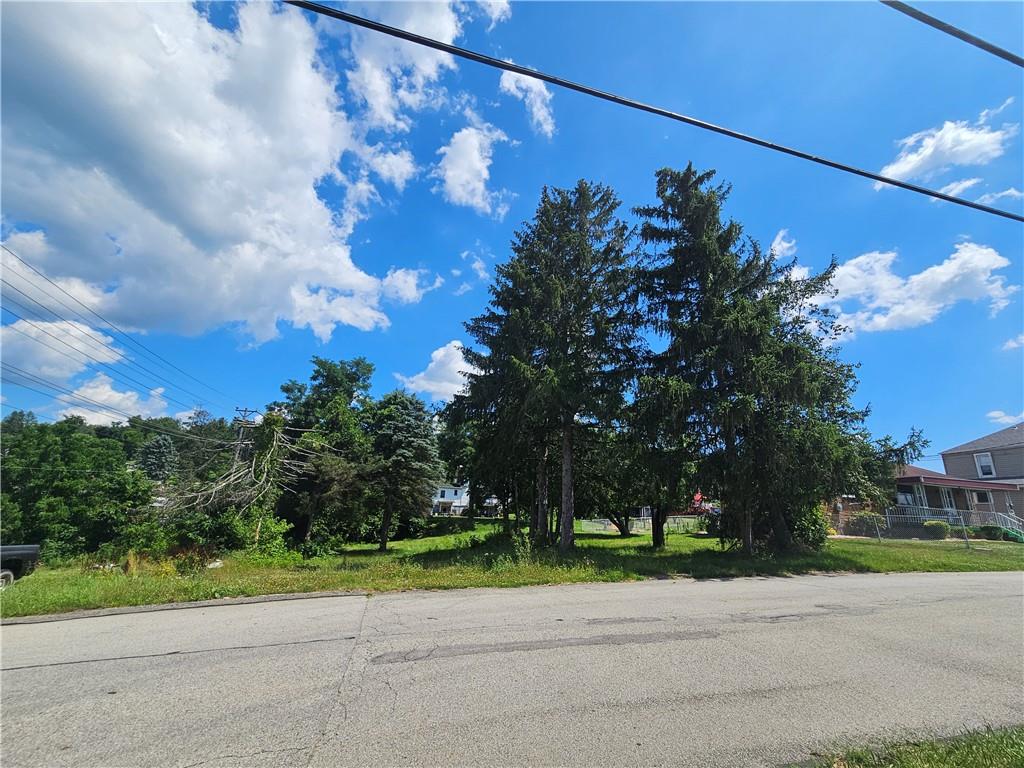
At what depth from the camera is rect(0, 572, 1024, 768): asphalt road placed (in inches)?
130

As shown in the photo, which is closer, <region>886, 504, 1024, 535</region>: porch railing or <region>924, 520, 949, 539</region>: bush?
<region>924, 520, 949, 539</region>: bush

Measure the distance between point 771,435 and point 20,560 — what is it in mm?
20661

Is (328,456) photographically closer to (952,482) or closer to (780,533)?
(780,533)

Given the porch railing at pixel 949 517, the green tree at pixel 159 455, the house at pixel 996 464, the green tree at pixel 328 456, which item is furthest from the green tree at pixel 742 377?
the green tree at pixel 159 455

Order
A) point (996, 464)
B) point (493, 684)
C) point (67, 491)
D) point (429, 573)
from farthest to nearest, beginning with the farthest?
point (996, 464)
point (67, 491)
point (429, 573)
point (493, 684)

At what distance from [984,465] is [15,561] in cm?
5498

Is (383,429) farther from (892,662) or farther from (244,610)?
(892,662)

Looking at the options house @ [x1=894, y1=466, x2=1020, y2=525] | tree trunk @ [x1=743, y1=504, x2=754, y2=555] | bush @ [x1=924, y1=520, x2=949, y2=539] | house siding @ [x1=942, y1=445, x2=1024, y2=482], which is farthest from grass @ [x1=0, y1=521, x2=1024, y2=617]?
house siding @ [x1=942, y1=445, x2=1024, y2=482]

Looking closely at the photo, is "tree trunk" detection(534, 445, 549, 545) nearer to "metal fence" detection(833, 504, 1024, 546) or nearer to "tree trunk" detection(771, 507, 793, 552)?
"tree trunk" detection(771, 507, 793, 552)

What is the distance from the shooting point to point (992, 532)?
948 inches

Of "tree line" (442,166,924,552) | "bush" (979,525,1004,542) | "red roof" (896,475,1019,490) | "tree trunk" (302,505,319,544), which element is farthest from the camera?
"red roof" (896,475,1019,490)

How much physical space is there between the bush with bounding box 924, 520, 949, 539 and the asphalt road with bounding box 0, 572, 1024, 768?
22240 mm

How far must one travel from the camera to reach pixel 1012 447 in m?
33.8

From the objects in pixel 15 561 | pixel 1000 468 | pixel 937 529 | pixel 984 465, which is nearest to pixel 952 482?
pixel 1000 468
